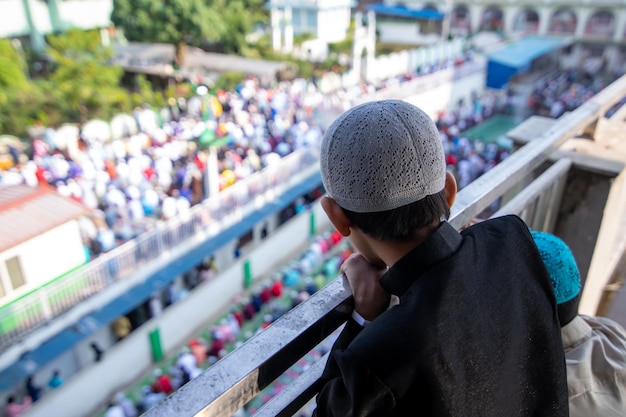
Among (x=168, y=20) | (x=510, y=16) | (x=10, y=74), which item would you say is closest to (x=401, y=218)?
(x=10, y=74)

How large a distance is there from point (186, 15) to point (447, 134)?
1301 centimetres

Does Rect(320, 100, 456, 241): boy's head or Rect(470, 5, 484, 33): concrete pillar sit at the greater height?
Rect(320, 100, 456, 241): boy's head

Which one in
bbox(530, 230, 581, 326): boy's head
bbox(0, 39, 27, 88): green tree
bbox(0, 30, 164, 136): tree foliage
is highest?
bbox(530, 230, 581, 326): boy's head

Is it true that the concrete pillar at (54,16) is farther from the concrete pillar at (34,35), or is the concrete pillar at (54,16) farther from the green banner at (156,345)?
the green banner at (156,345)

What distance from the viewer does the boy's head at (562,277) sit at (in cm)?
161

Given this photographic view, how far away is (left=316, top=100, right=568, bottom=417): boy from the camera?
91 cm

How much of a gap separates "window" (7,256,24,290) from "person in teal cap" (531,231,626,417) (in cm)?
784

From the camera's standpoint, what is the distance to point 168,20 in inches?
945

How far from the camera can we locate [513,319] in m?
1.06

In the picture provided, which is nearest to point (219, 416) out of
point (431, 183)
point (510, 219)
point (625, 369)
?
point (431, 183)

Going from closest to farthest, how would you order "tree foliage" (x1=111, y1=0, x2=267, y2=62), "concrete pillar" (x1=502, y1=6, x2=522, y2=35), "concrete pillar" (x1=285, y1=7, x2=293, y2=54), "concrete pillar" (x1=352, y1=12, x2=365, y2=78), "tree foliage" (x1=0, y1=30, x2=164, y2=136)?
"tree foliage" (x1=0, y1=30, x2=164, y2=136) → "tree foliage" (x1=111, y1=0, x2=267, y2=62) → "concrete pillar" (x1=352, y1=12, x2=365, y2=78) → "concrete pillar" (x1=285, y1=7, x2=293, y2=54) → "concrete pillar" (x1=502, y1=6, x2=522, y2=35)

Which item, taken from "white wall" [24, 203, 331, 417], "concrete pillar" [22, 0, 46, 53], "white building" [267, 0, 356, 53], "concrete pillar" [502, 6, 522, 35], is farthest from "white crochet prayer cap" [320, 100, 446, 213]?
"concrete pillar" [502, 6, 522, 35]

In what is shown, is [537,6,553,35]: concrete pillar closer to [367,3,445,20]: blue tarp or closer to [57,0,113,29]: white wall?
[367,3,445,20]: blue tarp

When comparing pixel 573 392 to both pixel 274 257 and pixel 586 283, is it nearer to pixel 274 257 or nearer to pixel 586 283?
pixel 586 283
